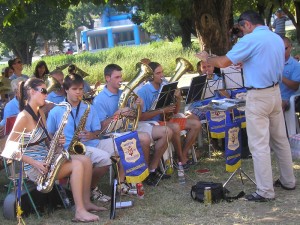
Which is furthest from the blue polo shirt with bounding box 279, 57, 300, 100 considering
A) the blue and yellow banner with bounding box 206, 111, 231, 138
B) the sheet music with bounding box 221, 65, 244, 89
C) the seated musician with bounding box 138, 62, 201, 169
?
the seated musician with bounding box 138, 62, 201, 169

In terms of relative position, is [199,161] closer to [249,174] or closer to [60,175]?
[249,174]

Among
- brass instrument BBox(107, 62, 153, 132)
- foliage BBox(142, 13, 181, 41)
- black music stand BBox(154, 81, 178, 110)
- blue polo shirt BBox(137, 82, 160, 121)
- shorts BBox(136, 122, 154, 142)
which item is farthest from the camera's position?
foliage BBox(142, 13, 181, 41)

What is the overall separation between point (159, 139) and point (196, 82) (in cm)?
84

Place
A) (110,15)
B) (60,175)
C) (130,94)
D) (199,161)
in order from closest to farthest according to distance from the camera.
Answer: (60,175)
(130,94)
(199,161)
(110,15)

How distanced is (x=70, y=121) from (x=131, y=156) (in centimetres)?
69

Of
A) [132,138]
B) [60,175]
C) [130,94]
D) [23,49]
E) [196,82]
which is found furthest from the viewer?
[23,49]

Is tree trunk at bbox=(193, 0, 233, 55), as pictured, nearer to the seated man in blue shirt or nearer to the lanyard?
the seated man in blue shirt

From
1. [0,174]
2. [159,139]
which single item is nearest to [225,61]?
[159,139]

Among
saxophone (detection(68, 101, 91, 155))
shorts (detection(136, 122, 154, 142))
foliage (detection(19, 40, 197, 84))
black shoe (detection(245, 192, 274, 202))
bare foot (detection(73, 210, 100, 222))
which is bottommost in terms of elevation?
black shoe (detection(245, 192, 274, 202))

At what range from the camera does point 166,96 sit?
618 cm

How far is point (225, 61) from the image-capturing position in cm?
506

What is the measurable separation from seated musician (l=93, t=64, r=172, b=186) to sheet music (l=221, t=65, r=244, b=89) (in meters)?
1.23

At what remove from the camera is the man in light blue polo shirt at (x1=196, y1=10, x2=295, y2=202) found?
504cm

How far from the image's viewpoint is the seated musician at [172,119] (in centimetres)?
639
